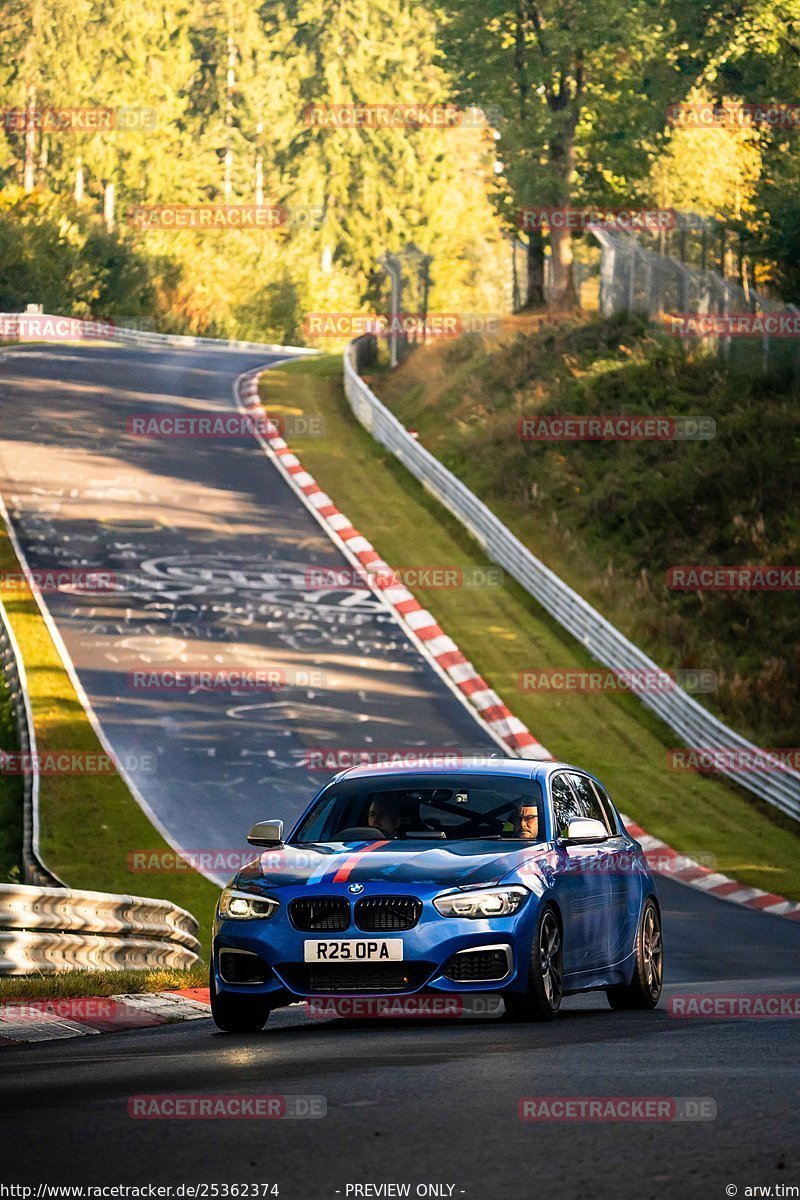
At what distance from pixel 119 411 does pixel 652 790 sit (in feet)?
84.2

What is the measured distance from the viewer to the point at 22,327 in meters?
64.8

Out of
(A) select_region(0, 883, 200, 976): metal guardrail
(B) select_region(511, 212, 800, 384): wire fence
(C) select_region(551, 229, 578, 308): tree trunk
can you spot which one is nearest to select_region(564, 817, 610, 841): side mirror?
(A) select_region(0, 883, 200, 976): metal guardrail

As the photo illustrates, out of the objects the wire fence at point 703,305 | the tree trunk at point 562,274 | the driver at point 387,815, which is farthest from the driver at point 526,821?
the tree trunk at point 562,274

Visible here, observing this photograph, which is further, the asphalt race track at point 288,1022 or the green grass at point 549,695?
the green grass at point 549,695

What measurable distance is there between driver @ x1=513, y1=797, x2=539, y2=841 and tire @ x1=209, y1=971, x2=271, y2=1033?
1700mm

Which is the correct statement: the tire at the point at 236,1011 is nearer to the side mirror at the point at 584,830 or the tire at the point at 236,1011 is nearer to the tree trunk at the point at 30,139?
the side mirror at the point at 584,830

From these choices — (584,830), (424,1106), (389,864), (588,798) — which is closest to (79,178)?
(588,798)

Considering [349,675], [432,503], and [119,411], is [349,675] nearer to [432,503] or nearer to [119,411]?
[432,503]

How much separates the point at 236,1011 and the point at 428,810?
1.61 meters

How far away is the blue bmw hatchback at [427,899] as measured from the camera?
31.4 ft

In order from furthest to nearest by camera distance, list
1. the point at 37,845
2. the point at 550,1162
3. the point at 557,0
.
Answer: the point at 557,0 → the point at 37,845 → the point at 550,1162

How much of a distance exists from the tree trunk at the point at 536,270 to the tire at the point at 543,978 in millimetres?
47472

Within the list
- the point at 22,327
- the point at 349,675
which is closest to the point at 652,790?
the point at 349,675

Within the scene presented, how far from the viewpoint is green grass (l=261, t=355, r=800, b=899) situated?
2316cm
